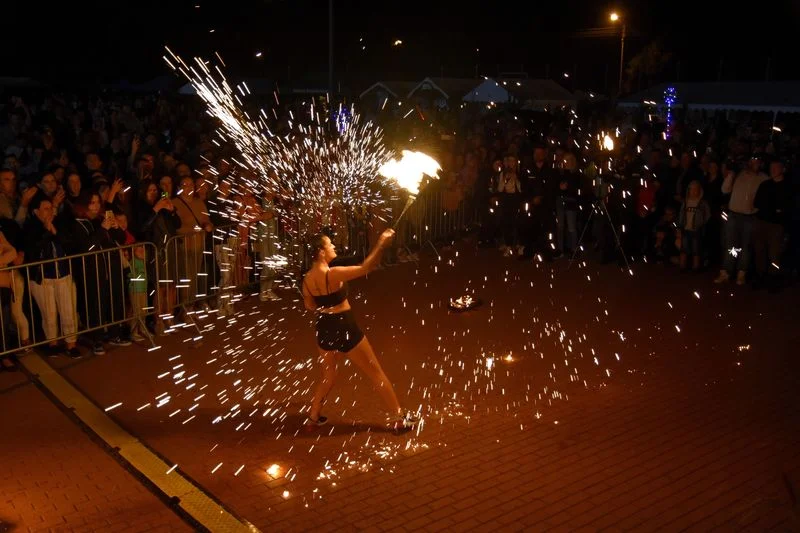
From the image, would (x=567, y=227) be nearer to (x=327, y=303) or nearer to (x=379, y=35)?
(x=327, y=303)

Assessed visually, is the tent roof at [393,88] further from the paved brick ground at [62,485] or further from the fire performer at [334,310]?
the paved brick ground at [62,485]

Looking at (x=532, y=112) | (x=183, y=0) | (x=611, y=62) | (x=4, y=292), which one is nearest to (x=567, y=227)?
(x=4, y=292)

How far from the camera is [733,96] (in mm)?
29750

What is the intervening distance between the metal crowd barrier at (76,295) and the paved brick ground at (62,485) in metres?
1.57

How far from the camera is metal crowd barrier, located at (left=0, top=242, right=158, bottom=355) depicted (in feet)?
28.9

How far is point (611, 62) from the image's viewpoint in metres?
48.8

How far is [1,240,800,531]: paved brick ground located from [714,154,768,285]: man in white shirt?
0.65 metres

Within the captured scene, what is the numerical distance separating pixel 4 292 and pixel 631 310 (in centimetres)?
784

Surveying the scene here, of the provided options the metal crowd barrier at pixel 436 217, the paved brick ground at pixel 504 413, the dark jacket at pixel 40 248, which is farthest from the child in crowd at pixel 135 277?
the metal crowd barrier at pixel 436 217

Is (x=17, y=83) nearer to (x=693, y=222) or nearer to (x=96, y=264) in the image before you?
(x=96, y=264)

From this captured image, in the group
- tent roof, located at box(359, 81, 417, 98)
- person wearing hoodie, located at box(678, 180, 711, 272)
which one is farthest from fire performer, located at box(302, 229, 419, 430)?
tent roof, located at box(359, 81, 417, 98)

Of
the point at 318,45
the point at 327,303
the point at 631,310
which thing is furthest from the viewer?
the point at 318,45

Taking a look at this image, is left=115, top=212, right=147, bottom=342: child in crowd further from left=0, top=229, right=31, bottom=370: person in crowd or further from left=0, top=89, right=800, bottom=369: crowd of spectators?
left=0, top=229, right=31, bottom=370: person in crowd

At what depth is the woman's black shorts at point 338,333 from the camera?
7.04 m
